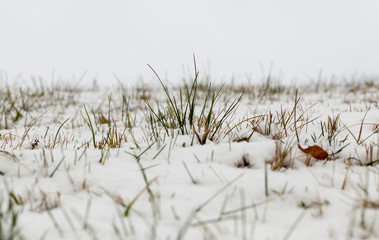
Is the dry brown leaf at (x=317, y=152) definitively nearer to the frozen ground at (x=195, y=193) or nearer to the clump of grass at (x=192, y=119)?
the frozen ground at (x=195, y=193)

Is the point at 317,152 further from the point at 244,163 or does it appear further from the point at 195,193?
the point at 195,193

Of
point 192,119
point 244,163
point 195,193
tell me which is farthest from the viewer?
point 192,119

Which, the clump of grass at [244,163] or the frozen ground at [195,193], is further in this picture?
the clump of grass at [244,163]

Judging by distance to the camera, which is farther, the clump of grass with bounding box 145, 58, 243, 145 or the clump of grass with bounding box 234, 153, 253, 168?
the clump of grass with bounding box 145, 58, 243, 145

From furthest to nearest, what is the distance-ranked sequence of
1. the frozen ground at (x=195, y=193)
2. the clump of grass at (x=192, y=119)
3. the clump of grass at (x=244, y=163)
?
1. the clump of grass at (x=192, y=119)
2. the clump of grass at (x=244, y=163)
3. the frozen ground at (x=195, y=193)

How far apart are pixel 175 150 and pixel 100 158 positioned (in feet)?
1.33

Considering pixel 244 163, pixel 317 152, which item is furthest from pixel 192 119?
pixel 317 152

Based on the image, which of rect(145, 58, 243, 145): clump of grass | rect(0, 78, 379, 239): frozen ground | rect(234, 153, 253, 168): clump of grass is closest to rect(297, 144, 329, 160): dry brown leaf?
rect(0, 78, 379, 239): frozen ground

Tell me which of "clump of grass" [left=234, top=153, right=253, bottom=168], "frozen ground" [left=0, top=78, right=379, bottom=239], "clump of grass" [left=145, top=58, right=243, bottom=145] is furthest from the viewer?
"clump of grass" [left=145, top=58, right=243, bottom=145]

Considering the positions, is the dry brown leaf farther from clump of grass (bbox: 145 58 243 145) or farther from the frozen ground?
clump of grass (bbox: 145 58 243 145)

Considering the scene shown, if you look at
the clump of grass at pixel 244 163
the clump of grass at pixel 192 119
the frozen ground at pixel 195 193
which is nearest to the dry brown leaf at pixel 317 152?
the frozen ground at pixel 195 193

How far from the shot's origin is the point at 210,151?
1.56 m

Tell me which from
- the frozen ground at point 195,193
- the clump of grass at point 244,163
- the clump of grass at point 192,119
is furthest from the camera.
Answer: the clump of grass at point 192,119

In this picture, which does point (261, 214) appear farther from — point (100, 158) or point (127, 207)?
point (100, 158)
